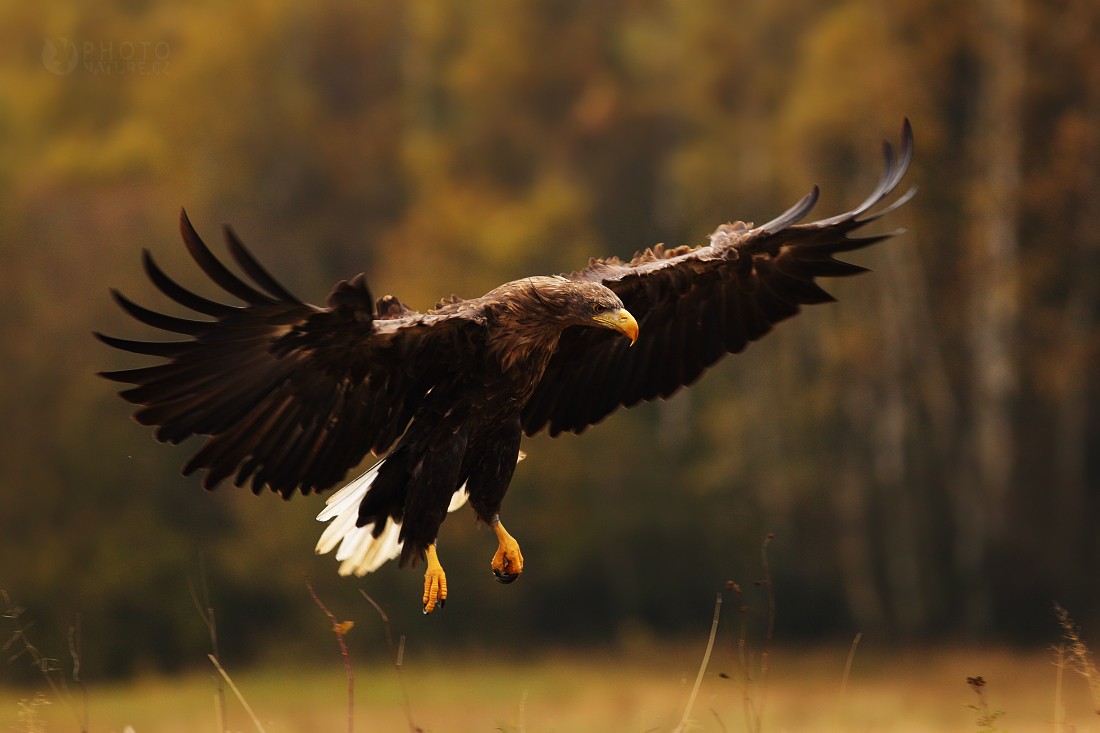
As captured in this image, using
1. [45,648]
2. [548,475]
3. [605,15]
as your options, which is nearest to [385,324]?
[548,475]

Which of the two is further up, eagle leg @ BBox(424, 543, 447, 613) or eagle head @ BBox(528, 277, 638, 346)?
eagle head @ BBox(528, 277, 638, 346)

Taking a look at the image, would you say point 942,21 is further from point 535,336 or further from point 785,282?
point 535,336

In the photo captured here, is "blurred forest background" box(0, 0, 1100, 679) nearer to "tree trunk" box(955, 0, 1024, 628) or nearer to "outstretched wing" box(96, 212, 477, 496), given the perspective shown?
"tree trunk" box(955, 0, 1024, 628)

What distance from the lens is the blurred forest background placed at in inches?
503

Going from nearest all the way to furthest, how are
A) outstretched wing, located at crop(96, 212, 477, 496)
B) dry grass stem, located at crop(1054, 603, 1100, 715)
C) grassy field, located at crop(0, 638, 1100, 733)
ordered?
dry grass stem, located at crop(1054, 603, 1100, 715), outstretched wing, located at crop(96, 212, 477, 496), grassy field, located at crop(0, 638, 1100, 733)

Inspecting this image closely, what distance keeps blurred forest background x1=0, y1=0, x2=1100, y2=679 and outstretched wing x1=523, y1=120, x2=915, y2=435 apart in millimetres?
7050

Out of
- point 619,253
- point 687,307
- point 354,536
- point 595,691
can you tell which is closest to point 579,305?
point 687,307

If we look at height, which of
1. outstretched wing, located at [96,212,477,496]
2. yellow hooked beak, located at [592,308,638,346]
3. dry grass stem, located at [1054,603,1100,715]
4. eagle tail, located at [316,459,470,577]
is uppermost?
yellow hooked beak, located at [592,308,638,346]

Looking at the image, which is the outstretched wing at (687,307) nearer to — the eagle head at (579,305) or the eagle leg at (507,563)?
the eagle head at (579,305)

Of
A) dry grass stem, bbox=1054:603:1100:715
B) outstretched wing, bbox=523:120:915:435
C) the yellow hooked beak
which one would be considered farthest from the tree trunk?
dry grass stem, bbox=1054:603:1100:715

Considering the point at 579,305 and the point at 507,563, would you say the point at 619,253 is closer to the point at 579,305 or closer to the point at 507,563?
the point at 507,563

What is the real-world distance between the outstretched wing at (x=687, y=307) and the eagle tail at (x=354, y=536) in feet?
2.47

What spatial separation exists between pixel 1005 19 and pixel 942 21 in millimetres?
606

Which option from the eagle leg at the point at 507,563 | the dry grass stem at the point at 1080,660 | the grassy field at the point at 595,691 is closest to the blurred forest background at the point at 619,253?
the grassy field at the point at 595,691
